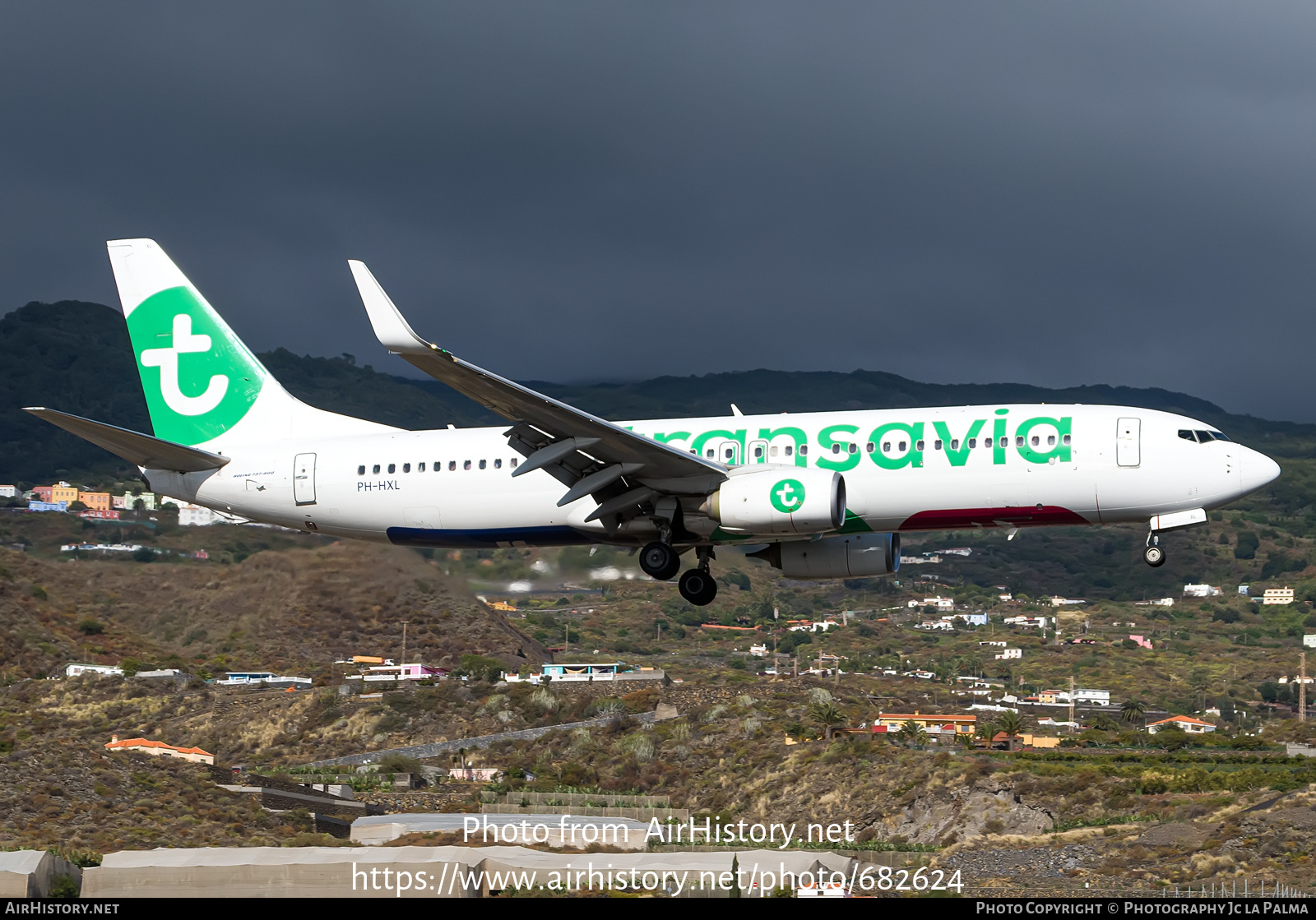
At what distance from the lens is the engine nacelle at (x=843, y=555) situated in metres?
36.6

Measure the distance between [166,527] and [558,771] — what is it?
25114 mm

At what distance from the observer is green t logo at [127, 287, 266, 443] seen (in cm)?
4028

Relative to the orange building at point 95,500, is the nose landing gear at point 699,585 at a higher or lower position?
lower

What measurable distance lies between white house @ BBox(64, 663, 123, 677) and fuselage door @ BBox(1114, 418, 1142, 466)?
78059 mm

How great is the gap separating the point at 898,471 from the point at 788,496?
9.13 ft

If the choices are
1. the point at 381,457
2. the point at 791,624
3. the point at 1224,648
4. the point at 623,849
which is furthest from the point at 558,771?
the point at 1224,648

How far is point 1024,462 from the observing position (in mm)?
33125

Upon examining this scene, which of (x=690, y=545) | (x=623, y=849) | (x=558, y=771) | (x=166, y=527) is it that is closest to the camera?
(x=690, y=545)

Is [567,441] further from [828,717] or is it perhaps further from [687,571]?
[828,717]

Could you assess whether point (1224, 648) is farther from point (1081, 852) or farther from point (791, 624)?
point (1081, 852)

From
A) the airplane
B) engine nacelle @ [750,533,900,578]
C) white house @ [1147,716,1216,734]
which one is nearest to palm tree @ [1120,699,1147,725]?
white house @ [1147,716,1216,734]

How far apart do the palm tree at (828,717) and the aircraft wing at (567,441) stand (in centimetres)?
5046

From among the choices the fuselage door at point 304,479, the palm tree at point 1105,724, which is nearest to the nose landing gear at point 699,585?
the fuselage door at point 304,479
